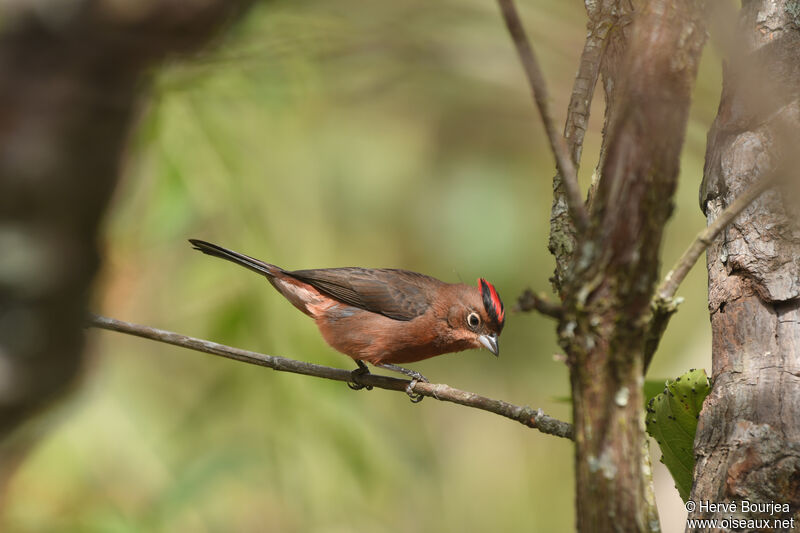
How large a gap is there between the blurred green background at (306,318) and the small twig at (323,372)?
0.43 m

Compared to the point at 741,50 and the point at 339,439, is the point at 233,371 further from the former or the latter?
the point at 741,50

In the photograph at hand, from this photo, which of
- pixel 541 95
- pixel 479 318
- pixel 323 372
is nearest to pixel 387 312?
pixel 479 318

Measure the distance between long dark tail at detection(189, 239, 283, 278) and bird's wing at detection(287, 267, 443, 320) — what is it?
0.14m

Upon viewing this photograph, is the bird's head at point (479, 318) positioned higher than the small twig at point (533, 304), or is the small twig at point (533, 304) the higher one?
the bird's head at point (479, 318)

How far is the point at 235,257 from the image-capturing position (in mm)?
4906

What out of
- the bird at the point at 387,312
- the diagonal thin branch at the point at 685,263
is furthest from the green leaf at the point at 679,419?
the bird at the point at 387,312

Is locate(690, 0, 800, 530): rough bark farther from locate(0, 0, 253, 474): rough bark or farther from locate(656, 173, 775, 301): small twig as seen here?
locate(0, 0, 253, 474): rough bark

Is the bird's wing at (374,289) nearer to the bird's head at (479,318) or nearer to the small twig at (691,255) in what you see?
the bird's head at (479,318)

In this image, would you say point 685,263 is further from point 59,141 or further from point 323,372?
point 323,372

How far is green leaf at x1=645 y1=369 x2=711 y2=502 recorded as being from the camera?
2.79 metres

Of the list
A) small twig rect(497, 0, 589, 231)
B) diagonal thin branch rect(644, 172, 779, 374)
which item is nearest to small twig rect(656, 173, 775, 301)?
diagonal thin branch rect(644, 172, 779, 374)

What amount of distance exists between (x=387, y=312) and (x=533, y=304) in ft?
12.3

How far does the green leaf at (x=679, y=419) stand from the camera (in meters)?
2.79

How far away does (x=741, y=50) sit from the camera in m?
1.69
